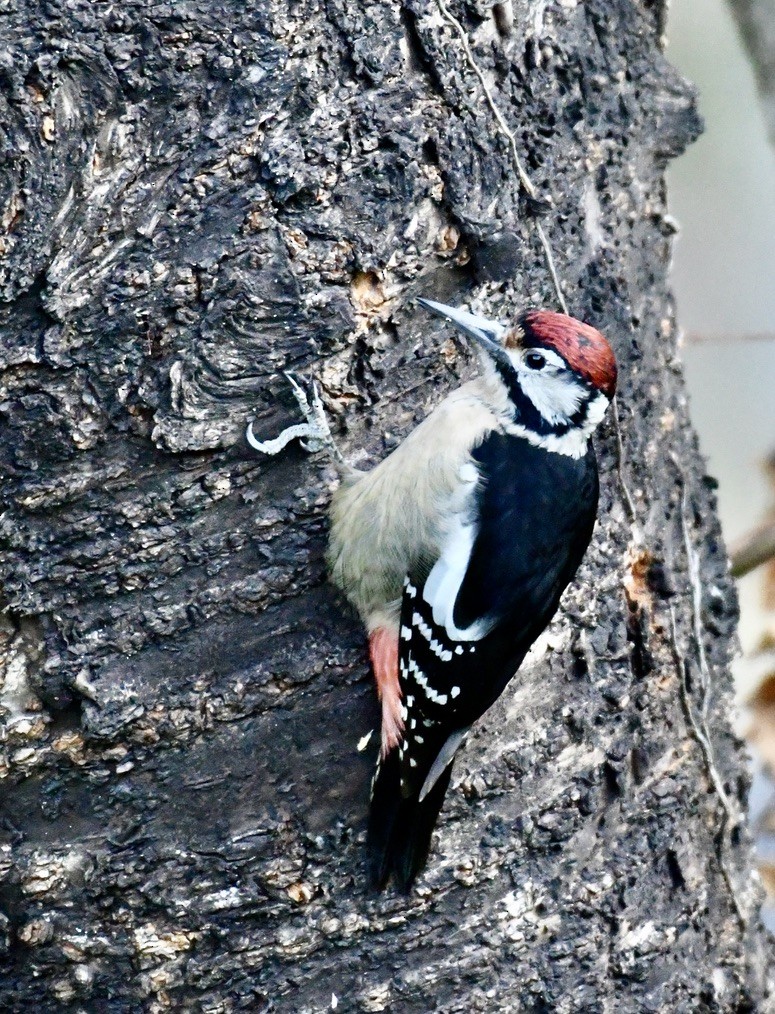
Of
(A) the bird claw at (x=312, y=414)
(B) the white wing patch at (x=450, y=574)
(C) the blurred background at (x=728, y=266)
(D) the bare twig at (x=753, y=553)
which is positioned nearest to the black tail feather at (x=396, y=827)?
(B) the white wing patch at (x=450, y=574)

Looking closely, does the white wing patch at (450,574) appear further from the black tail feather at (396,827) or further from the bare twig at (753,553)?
the bare twig at (753,553)

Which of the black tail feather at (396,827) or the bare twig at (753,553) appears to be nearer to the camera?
the black tail feather at (396,827)

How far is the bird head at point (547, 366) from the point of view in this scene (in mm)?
2244

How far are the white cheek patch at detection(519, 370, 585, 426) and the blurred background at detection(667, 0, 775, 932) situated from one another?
2.86 meters

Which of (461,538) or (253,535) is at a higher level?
(253,535)

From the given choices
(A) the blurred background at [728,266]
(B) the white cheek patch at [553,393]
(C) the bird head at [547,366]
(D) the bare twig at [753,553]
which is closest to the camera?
(C) the bird head at [547,366]

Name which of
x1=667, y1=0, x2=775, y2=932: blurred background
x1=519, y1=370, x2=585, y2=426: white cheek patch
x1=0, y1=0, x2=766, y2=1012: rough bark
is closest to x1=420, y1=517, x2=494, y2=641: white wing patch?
x1=0, y1=0, x2=766, y2=1012: rough bark

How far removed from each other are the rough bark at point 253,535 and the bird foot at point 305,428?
3cm

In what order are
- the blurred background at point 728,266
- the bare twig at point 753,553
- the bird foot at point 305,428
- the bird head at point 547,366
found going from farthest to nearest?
the blurred background at point 728,266 → the bare twig at point 753,553 → the bird head at point 547,366 → the bird foot at point 305,428

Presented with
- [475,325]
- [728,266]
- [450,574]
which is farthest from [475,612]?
[728,266]

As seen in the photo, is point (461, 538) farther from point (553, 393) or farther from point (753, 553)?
point (753, 553)

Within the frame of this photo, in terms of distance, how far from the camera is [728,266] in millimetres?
5379

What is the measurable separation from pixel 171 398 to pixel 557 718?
955 mm

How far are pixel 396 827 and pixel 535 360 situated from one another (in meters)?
0.92
